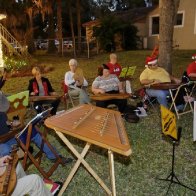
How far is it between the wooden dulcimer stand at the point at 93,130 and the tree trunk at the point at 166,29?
4280mm

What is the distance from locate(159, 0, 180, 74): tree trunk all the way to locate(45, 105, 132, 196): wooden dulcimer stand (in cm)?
428

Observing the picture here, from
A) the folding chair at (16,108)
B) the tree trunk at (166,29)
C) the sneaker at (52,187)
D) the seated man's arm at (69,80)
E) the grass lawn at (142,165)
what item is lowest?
the grass lawn at (142,165)

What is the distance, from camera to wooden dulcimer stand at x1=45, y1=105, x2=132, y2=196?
2.62 meters

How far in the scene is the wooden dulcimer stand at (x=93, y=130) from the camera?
2615mm

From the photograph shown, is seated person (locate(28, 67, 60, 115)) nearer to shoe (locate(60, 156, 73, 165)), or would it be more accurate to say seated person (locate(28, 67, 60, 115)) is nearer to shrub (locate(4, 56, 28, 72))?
shoe (locate(60, 156, 73, 165))

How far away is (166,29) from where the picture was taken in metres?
7.27

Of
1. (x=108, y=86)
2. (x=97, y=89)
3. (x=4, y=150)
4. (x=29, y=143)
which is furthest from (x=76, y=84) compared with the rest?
(x=4, y=150)

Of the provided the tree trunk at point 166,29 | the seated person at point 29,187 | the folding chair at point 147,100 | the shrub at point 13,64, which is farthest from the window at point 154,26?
the seated person at point 29,187

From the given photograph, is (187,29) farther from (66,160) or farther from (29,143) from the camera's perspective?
(29,143)

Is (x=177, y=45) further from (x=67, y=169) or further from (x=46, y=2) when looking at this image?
(x=67, y=169)

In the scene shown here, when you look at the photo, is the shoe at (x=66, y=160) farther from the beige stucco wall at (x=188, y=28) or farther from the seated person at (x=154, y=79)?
the beige stucco wall at (x=188, y=28)

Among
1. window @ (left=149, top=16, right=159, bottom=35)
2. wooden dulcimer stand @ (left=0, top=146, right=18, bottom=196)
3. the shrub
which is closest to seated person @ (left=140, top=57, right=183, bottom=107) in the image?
wooden dulcimer stand @ (left=0, top=146, right=18, bottom=196)

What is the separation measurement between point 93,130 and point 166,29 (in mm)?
5181

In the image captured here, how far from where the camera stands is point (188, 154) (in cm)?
446
